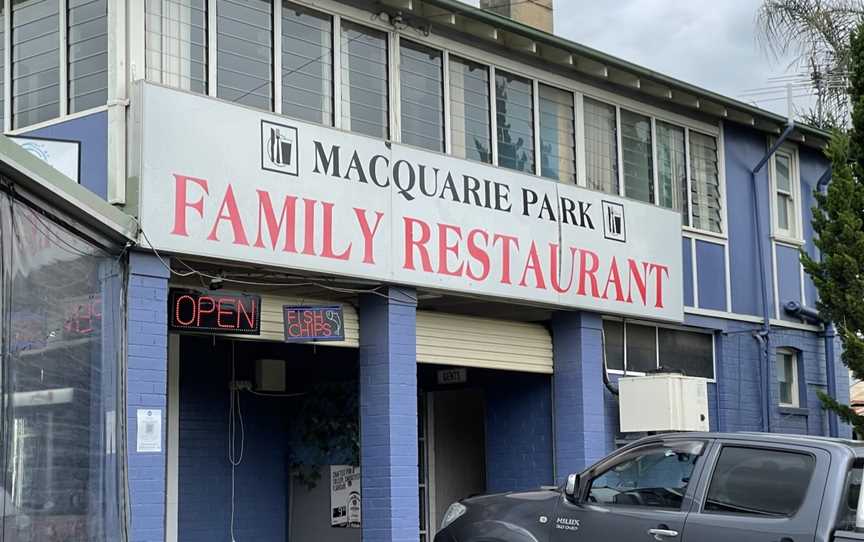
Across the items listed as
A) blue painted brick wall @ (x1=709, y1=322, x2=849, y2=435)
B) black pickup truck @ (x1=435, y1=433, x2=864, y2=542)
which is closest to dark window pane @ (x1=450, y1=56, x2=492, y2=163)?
blue painted brick wall @ (x1=709, y1=322, x2=849, y2=435)

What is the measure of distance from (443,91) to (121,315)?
538 cm

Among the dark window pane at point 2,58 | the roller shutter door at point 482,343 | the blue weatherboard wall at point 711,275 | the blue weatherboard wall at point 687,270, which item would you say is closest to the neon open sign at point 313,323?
the roller shutter door at point 482,343

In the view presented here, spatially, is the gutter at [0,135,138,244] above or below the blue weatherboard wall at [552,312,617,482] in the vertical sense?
above

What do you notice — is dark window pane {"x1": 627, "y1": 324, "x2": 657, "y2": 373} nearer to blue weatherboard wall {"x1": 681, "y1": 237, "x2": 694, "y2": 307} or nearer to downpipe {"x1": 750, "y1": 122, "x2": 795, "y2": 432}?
blue weatherboard wall {"x1": 681, "y1": 237, "x2": 694, "y2": 307}

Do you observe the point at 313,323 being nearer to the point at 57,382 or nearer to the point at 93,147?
the point at 93,147

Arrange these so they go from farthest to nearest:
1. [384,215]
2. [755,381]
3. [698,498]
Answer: [755,381], [384,215], [698,498]

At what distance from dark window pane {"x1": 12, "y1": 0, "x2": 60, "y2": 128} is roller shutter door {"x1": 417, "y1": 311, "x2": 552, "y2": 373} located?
470 centimetres

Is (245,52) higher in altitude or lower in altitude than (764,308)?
higher

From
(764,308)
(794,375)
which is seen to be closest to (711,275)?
(764,308)

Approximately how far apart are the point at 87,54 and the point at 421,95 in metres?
4.05

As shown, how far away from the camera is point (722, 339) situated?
18203 millimetres

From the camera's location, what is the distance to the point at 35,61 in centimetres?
1241

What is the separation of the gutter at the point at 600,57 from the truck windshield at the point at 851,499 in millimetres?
7378

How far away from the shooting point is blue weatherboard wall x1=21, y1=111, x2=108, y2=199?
11000 millimetres
